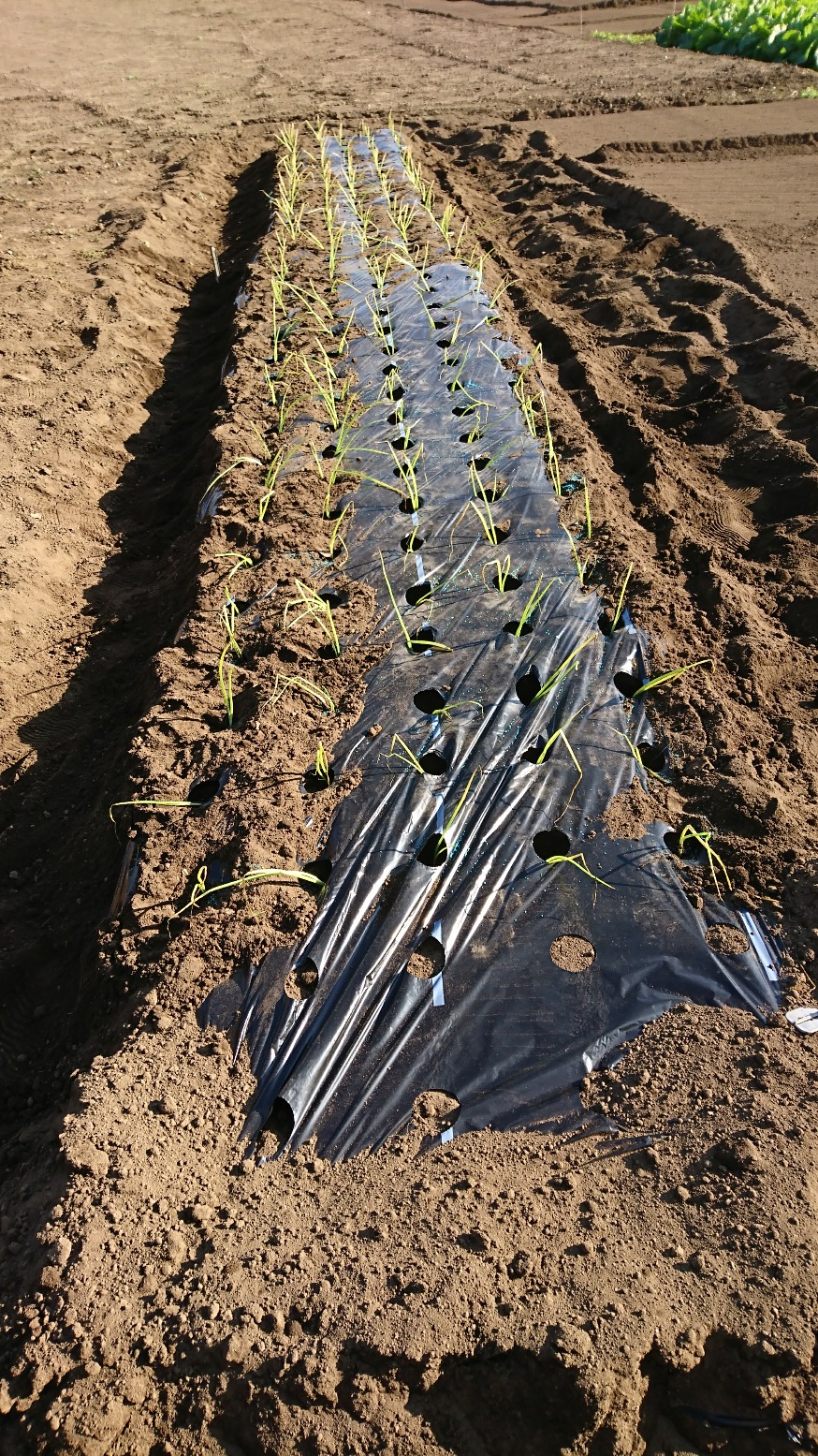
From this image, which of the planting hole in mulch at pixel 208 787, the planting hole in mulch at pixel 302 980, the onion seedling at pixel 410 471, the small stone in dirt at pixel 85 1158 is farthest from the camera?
the onion seedling at pixel 410 471

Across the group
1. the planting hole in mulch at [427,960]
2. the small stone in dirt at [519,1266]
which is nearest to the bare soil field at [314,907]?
the small stone in dirt at [519,1266]

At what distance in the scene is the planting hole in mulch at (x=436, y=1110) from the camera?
1.79 metres

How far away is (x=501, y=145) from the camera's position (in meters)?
7.68

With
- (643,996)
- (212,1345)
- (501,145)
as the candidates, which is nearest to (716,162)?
(501,145)

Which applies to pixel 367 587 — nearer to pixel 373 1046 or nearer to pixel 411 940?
pixel 411 940

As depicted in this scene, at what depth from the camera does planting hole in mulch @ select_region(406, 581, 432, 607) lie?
120 inches

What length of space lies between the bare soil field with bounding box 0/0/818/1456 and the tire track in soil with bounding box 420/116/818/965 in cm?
2

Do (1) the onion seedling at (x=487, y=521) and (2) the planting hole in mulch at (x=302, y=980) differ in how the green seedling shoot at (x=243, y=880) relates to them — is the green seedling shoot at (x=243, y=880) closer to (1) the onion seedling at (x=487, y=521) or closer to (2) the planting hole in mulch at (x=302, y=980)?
(2) the planting hole in mulch at (x=302, y=980)

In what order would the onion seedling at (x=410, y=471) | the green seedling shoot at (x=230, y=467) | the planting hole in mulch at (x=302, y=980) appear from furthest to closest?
the green seedling shoot at (x=230, y=467) < the onion seedling at (x=410, y=471) < the planting hole in mulch at (x=302, y=980)

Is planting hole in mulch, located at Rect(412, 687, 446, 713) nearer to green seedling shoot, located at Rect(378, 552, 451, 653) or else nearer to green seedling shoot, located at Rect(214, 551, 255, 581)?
green seedling shoot, located at Rect(378, 552, 451, 653)

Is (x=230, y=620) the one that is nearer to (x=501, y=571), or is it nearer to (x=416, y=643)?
(x=416, y=643)

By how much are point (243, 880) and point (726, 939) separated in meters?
1.30

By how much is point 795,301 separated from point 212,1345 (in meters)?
5.74

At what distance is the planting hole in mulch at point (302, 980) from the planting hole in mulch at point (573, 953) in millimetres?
626
